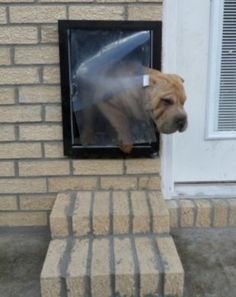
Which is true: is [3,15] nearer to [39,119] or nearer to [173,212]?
[39,119]

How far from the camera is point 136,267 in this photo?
1.70m

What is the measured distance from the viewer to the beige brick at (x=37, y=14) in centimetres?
208

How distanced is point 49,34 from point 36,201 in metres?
0.92

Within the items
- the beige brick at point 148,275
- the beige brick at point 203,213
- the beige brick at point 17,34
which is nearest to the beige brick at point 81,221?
the beige brick at point 148,275

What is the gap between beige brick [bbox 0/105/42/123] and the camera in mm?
2195

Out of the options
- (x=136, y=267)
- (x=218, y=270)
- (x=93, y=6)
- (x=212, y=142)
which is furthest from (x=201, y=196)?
(x=93, y=6)

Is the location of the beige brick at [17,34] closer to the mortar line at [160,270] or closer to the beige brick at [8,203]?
the beige brick at [8,203]

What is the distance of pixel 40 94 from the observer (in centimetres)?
218

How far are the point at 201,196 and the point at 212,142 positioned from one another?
0.32m

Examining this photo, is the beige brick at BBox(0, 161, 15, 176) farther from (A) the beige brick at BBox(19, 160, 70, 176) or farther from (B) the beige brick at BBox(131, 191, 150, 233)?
(B) the beige brick at BBox(131, 191, 150, 233)

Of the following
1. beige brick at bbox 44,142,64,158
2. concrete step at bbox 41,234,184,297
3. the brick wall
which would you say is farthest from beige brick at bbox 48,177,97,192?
concrete step at bbox 41,234,184,297

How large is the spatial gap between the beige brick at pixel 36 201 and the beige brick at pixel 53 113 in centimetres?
44

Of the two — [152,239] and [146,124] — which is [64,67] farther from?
[152,239]

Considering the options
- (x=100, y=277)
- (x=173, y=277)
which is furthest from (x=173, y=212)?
(x=100, y=277)
